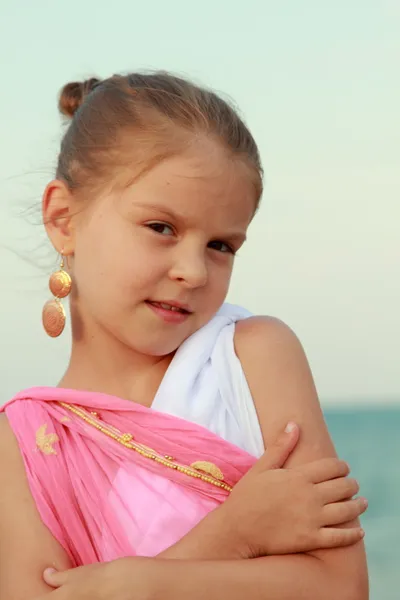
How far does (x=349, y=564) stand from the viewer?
247 centimetres

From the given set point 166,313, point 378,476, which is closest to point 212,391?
point 166,313

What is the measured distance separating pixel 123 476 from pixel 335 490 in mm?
549

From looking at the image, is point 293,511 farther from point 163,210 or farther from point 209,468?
point 163,210

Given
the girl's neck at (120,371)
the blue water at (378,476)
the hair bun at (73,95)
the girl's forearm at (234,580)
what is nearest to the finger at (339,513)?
the girl's forearm at (234,580)

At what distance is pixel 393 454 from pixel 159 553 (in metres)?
26.5

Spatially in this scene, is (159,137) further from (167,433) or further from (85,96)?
(167,433)

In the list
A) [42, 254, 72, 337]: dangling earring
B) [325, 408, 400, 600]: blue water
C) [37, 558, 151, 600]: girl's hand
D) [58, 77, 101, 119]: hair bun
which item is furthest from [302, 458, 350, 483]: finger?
[325, 408, 400, 600]: blue water

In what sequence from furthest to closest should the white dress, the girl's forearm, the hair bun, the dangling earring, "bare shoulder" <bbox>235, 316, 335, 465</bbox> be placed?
the hair bun, the dangling earring, the white dress, "bare shoulder" <bbox>235, 316, 335, 465</bbox>, the girl's forearm

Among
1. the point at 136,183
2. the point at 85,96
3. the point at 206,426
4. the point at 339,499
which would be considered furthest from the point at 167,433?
the point at 85,96

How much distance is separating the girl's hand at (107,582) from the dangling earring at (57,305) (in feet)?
2.50

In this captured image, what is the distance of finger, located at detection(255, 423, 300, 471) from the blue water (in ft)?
31.9

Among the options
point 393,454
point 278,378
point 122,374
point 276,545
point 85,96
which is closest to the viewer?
point 276,545

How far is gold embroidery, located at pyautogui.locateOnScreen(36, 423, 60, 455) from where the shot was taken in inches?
109

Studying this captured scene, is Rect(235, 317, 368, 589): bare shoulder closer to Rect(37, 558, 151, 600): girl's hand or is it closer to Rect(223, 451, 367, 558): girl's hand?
Rect(223, 451, 367, 558): girl's hand
